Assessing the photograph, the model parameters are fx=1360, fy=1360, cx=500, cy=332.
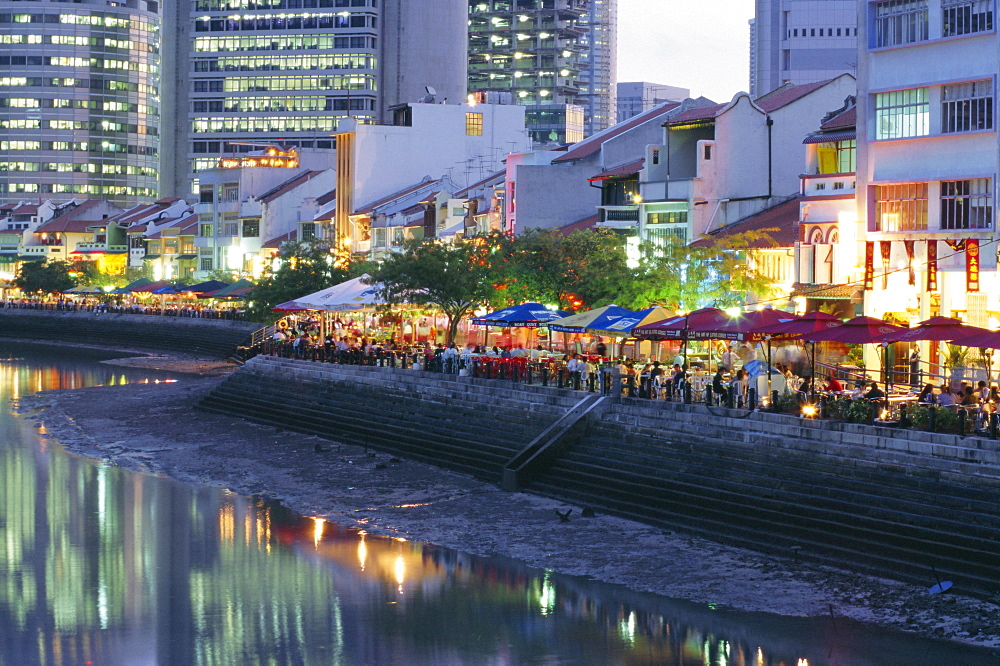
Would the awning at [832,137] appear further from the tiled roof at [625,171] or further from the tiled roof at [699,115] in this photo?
the tiled roof at [625,171]

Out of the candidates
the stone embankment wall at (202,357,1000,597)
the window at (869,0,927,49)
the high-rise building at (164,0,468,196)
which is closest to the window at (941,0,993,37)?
the window at (869,0,927,49)

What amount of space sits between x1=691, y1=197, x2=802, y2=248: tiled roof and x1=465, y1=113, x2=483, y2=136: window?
52037 mm

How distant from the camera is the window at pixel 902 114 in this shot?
43719 mm

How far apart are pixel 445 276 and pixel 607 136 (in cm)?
2603

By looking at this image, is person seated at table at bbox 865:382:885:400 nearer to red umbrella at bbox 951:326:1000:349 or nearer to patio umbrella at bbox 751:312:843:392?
red umbrella at bbox 951:326:1000:349

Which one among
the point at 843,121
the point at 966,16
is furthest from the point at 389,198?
the point at 966,16

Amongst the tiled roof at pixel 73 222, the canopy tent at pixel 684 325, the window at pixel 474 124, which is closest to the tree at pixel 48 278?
the tiled roof at pixel 73 222

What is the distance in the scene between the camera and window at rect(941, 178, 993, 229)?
42031mm

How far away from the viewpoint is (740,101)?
2461 inches

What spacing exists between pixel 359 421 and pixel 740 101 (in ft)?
78.3

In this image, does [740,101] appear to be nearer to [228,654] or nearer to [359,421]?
[359,421]

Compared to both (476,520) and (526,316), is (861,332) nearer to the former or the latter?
(476,520)

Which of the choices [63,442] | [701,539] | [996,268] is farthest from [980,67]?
[63,442]

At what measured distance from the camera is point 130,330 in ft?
369
